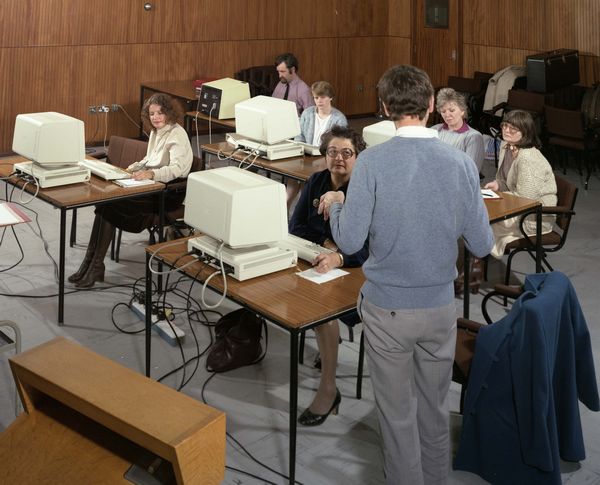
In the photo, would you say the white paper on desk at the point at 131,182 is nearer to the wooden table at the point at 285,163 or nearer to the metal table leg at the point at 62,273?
Result: the metal table leg at the point at 62,273

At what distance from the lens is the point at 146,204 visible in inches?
203

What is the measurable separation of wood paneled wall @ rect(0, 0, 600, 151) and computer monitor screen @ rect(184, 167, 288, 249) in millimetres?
5366

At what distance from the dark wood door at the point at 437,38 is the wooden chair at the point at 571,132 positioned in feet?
9.04

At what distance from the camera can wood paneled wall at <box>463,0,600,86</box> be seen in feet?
28.9

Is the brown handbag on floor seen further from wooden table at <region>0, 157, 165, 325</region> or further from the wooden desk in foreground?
the wooden desk in foreground

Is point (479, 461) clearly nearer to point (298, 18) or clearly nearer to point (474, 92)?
point (474, 92)

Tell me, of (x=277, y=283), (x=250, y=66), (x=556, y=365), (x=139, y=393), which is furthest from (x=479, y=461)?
(x=250, y=66)

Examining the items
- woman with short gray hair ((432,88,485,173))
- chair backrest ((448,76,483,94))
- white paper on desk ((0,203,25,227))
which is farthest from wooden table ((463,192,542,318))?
chair backrest ((448,76,483,94))

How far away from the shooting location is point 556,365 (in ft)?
10.5

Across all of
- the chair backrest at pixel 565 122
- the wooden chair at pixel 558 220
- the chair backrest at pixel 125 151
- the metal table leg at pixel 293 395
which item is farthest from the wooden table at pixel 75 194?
the chair backrest at pixel 565 122

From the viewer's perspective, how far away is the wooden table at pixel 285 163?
5.20 meters

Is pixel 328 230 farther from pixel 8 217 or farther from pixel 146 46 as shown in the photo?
pixel 146 46

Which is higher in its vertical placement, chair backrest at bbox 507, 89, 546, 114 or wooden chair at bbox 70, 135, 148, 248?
chair backrest at bbox 507, 89, 546, 114

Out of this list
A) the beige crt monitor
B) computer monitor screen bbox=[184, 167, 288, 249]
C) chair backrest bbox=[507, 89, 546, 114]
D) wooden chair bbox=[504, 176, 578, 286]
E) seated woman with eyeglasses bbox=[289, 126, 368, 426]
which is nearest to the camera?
A: computer monitor screen bbox=[184, 167, 288, 249]
